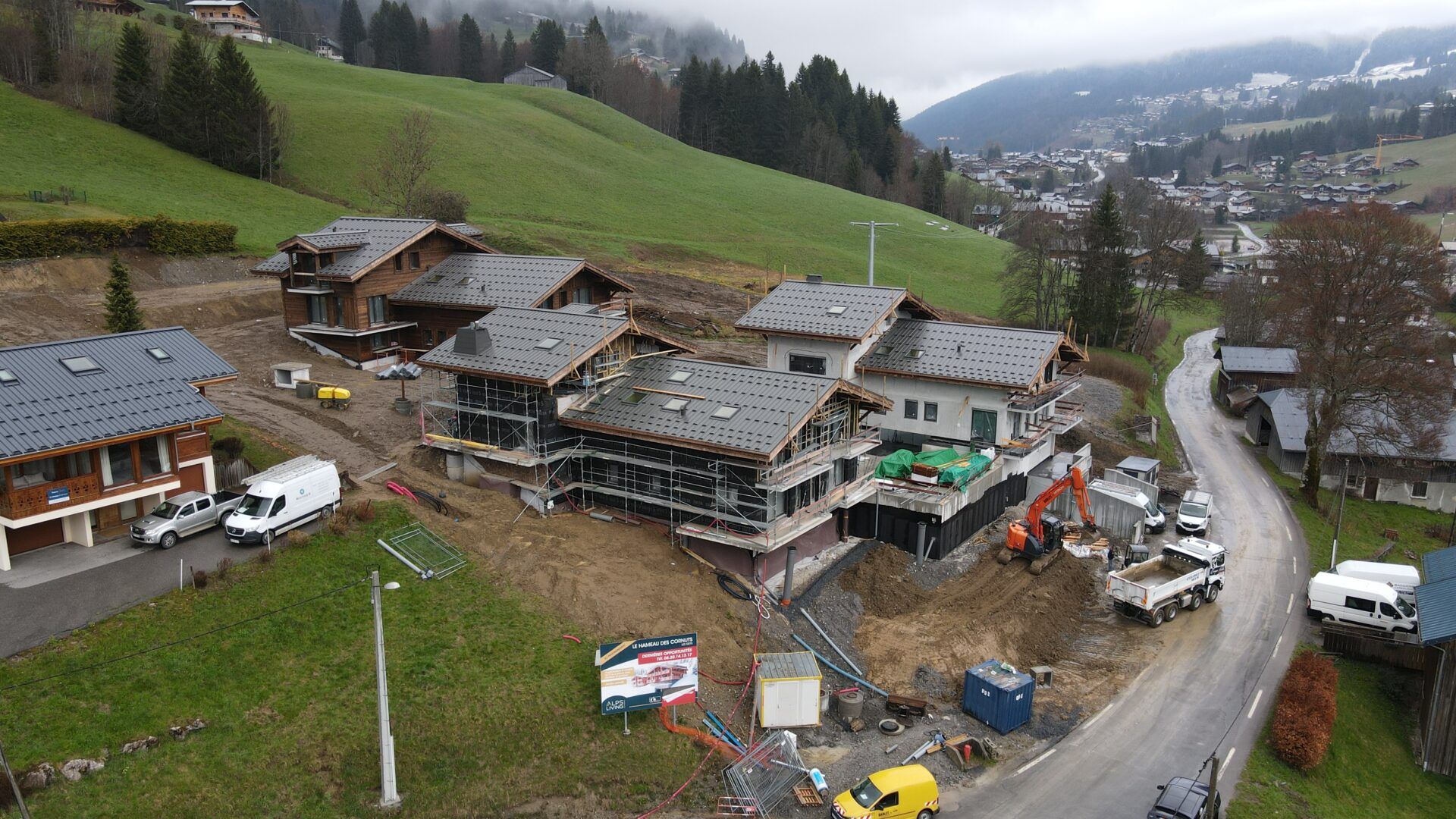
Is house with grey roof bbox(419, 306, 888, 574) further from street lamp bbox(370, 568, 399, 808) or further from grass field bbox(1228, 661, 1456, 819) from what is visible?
grass field bbox(1228, 661, 1456, 819)

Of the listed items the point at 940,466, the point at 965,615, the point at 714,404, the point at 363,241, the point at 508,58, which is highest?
the point at 508,58

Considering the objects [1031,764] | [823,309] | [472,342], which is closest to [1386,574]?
[1031,764]

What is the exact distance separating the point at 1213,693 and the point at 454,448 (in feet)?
97.6

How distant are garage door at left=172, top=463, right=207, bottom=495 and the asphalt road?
2690 centimetres

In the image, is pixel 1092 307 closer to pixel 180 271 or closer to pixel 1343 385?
pixel 1343 385

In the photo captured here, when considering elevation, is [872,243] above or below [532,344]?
above

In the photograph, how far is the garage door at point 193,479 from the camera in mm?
33312

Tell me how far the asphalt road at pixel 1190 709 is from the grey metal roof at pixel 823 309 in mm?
18919

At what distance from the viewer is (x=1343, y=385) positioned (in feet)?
168

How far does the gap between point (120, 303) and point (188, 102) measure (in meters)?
56.0

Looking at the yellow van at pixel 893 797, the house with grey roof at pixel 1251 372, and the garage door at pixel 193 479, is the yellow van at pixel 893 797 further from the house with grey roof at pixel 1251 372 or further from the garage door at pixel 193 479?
the house with grey roof at pixel 1251 372

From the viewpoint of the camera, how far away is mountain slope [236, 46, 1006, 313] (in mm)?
93375

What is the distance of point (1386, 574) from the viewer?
40688 millimetres

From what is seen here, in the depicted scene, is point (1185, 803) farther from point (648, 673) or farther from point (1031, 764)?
point (648, 673)
